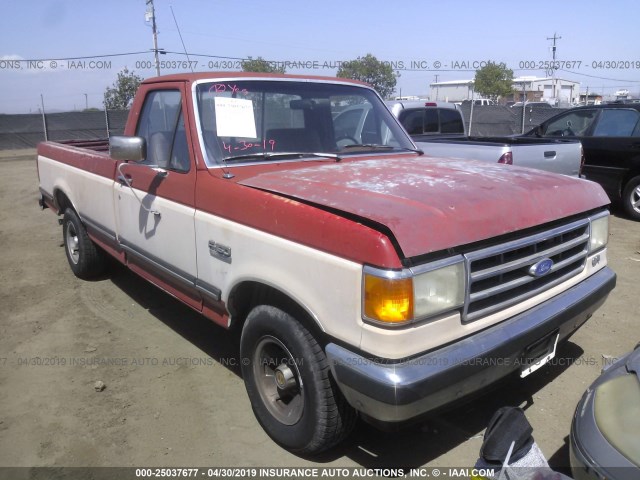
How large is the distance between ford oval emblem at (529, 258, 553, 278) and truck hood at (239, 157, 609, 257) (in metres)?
0.20

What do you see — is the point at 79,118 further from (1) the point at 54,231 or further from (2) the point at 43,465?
(2) the point at 43,465

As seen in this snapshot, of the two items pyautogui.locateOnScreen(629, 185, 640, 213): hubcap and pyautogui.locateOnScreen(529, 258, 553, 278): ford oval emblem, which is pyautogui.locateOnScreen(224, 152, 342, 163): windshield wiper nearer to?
pyautogui.locateOnScreen(529, 258, 553, 278): ford oval emblem

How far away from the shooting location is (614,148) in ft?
27.7

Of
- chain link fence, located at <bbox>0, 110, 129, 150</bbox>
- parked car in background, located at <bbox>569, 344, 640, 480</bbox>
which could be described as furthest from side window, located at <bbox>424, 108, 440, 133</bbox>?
chain link fence, located at <bbox>0, 110, 129, 150</bbox>

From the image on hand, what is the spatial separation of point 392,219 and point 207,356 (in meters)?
2.37

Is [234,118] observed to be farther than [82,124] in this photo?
No

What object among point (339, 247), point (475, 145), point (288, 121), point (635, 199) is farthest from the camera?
point (635, 199)

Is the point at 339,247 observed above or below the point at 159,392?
above

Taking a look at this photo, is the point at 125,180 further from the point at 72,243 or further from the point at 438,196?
the point at 438,196

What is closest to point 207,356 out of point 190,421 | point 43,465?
point 190,421

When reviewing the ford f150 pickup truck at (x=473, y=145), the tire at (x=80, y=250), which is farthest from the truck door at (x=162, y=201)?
the ford f150 pickup truck at (x=473, y=145)

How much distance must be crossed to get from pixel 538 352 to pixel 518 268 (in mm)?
519

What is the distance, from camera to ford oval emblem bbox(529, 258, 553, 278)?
262 cm

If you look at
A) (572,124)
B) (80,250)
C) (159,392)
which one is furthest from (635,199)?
(80,250)
